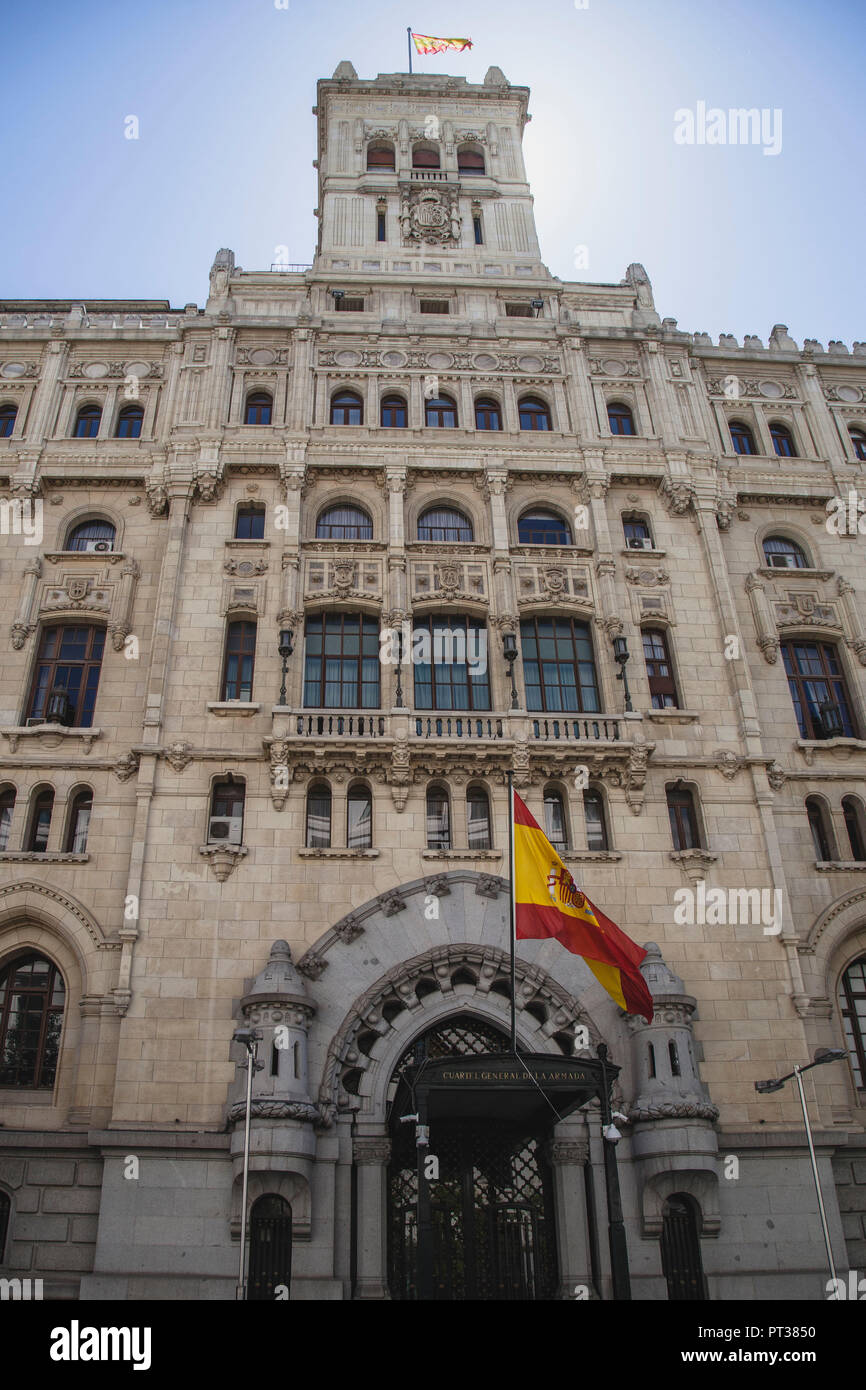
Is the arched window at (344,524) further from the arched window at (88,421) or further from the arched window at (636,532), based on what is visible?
the arched window at (88,421)

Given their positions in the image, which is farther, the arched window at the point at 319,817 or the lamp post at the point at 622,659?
the lamp post at the point at 622,659

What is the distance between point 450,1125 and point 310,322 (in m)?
26.1

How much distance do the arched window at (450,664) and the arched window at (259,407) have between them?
955 centimetres

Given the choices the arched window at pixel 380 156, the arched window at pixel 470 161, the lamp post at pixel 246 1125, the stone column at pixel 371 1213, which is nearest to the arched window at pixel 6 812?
the lamp post at pixel 246 1125

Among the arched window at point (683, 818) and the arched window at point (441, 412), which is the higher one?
the arched window at point (441, 412)

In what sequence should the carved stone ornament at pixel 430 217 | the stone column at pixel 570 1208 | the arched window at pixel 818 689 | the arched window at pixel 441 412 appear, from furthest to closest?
1. the carved stone ornament at pixel 430 217
2. the arched window at pixel 441 412
3. the arched window at pixel 818 689
4. the stone column at pixel 570 1208

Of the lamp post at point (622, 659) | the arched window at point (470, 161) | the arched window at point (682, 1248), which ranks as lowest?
the arched window at point (682, 1248)

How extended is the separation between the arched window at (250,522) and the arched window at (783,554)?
16281 mm

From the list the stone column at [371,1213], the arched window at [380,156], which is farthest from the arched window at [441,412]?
the stone column at [371,1213]

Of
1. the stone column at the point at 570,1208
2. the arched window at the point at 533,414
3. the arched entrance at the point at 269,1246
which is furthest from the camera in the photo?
the arched window at the point at 533,414

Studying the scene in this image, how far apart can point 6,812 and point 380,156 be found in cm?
3236

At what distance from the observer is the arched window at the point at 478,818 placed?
26172 mm

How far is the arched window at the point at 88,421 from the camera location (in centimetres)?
3338

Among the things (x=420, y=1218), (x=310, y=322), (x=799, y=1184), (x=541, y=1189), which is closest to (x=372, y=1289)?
(x=420, y=1218)
